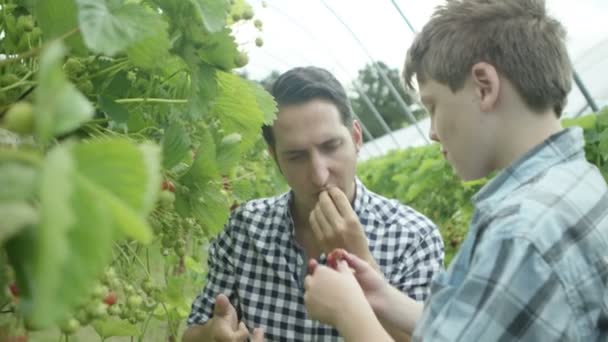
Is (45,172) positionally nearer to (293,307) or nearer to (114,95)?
(114,95)

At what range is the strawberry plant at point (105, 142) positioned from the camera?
241mm

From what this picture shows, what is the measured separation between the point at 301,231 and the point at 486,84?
85 cm

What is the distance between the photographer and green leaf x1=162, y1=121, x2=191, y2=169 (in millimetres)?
733

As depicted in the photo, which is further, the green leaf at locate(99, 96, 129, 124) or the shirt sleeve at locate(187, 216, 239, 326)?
the shirt sleeve at locate(187, 216, 239, 326)

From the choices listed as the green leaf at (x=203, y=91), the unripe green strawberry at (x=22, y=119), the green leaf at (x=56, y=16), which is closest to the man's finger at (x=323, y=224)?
the green leaf at (x=203, y=91)

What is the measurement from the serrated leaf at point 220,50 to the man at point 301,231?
2.47 ft

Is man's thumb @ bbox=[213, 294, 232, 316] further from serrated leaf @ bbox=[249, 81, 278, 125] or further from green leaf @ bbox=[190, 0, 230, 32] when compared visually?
green leaf @ bbox=[190, 0, 230, 32]

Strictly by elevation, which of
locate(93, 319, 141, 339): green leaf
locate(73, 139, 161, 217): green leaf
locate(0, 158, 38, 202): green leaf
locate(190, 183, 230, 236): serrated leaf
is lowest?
locate(93, 319, 141, 339): green leaf

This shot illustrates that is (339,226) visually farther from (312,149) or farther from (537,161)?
(537,161)

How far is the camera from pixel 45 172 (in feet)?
0.74

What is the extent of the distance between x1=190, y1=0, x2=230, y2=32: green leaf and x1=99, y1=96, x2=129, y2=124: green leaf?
0.12m

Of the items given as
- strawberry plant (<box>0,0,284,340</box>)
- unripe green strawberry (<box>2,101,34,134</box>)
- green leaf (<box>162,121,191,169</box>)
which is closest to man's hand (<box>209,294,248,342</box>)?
strawberry plant (<box>0,0,284,340</box>)

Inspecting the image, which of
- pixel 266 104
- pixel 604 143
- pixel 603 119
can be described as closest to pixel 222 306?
pixel 266 104

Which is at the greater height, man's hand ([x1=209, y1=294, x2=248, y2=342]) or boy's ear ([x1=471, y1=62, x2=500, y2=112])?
boy's ear ([x1=471, y1=62, x2=500, y2=112])
